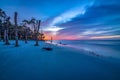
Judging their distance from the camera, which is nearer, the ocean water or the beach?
the beach

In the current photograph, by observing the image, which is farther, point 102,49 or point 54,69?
point 102,49

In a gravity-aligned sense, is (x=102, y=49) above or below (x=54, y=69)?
below

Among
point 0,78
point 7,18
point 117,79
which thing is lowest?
point 117,79

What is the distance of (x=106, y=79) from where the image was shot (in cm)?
796

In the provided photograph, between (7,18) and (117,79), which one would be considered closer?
(117,79)

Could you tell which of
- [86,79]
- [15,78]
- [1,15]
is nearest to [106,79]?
[86,79]

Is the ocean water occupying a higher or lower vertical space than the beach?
lower

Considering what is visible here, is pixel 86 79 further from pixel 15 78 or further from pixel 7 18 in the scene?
pixel 7 18

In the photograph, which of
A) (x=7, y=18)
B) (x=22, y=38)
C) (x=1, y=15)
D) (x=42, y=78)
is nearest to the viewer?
(x=42, y=78)

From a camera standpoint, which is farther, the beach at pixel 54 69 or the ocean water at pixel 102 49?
the ocean water at pixel 102 49

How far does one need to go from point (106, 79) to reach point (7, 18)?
110 ft

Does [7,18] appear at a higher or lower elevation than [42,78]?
higher

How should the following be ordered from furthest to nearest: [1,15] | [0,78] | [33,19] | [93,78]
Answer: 1. [33,19]
2. [1,15]
3. [93,78]
4. [0,78]

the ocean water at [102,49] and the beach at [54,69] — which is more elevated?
the beach at [54,69]
